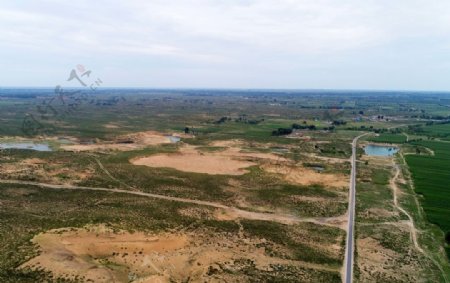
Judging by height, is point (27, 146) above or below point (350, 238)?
above

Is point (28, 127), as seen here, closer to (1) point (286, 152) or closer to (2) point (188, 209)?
(1) point (286, 152)

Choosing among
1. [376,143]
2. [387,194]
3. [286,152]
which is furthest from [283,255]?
[376,143]

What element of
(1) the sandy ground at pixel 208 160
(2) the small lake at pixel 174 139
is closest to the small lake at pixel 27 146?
(1) the sandy ground at pixel 208 160

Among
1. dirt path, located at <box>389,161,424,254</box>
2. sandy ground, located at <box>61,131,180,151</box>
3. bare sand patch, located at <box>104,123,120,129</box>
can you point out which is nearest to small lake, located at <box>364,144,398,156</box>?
dirt path, located at <box>389,161,424,254</box>

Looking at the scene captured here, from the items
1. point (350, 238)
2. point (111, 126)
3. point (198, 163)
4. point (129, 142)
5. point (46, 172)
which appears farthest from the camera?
point (111, 126)

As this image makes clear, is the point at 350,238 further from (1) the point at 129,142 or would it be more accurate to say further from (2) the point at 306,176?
(1) the point at 129,142

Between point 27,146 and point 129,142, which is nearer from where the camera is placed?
point 27,146

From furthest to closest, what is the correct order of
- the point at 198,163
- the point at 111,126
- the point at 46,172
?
the point at 111,126 < the point at 198,163 < the point at 46,172

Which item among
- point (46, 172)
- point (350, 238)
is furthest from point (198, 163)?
point (350, 238)
